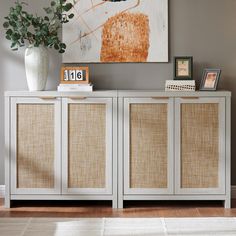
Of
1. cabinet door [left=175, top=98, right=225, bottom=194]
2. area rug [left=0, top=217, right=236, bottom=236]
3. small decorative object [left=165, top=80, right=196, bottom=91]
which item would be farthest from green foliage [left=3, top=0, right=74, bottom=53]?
area rug [left=0, top=217, right=236, bottom=236]

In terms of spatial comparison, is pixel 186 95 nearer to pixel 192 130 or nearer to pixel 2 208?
pixel 192 130

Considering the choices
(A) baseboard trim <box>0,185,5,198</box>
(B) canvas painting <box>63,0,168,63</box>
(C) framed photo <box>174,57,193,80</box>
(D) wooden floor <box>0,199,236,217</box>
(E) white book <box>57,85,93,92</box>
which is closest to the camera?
(D) wooden floor <box>0,199,236,217</box>

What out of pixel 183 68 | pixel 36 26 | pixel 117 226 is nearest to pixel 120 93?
pixel 183 68

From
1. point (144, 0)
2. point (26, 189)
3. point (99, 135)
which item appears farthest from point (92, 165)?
point (144, 0)

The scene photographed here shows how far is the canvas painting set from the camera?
527 centimetres

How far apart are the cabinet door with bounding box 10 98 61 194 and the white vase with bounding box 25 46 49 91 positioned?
0.17 m

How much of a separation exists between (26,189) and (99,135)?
2.34 feet

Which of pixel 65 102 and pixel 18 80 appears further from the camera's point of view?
pixel 18 80

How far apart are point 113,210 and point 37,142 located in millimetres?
792

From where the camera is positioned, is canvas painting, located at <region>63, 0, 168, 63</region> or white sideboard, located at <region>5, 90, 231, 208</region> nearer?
white sideboard, located at <region>5, 90, 231, 208</region>

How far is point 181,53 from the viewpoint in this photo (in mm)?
5309

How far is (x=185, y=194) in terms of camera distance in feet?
16.3

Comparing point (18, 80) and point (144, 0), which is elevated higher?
point (144, 0)

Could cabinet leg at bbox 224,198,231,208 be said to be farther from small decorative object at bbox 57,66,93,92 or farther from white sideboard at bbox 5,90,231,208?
small decorative object at bbox 57,66,93,92
